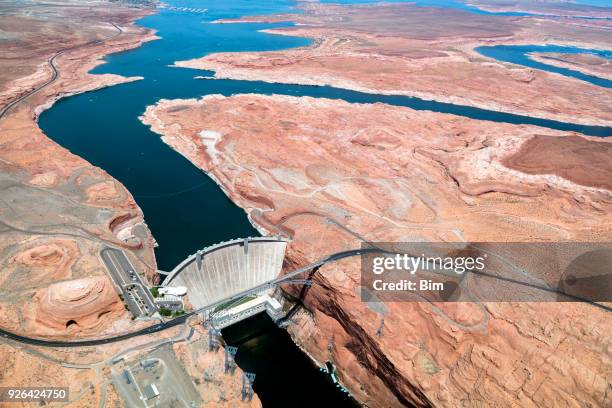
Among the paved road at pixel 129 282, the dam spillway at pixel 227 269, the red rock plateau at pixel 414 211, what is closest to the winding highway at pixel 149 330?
the paved road at pixel 129 282

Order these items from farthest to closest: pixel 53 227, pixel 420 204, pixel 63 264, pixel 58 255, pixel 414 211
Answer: pixel 420 204 < pixel 414 211 < pixel 53 227 < pixel 58 255 < pixel 63 264

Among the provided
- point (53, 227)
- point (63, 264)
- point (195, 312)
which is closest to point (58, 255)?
point (63, 264)

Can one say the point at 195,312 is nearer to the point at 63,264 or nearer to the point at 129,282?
the point at 129,282

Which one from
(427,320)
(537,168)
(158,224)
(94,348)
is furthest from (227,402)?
(537,168)

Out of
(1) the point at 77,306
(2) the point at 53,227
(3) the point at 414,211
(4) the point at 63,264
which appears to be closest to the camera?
(1) the point at 77,306

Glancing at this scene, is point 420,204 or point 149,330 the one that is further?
point 420,204
